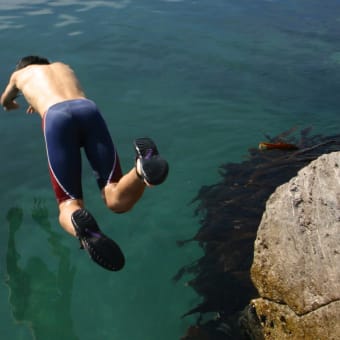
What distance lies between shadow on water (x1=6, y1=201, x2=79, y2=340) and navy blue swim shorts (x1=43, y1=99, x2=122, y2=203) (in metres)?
1.47

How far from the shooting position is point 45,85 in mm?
4934

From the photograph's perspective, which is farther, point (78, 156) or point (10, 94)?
point (10, 94)

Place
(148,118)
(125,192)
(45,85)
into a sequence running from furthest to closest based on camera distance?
(148,118)
(45,85)
(125,192)

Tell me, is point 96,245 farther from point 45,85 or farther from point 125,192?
point 45,85

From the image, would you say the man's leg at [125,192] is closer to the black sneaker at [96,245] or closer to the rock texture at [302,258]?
the black sneaker at [96,245]

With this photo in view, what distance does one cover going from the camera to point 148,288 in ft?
18.0

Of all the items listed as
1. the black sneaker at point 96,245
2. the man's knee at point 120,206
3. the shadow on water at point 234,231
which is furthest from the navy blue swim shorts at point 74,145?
the shadow on water at point 234,231

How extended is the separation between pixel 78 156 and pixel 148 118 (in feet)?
15.2

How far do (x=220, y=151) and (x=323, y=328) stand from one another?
16.2 ft

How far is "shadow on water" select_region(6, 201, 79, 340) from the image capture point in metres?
4.96

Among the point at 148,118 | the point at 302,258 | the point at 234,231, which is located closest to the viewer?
the point at 302,258

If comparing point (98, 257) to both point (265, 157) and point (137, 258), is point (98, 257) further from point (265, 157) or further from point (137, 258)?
point (265, 157)

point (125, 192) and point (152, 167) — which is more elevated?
point (152, 167)

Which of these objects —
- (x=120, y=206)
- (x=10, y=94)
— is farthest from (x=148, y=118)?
(x=120, y=206)
